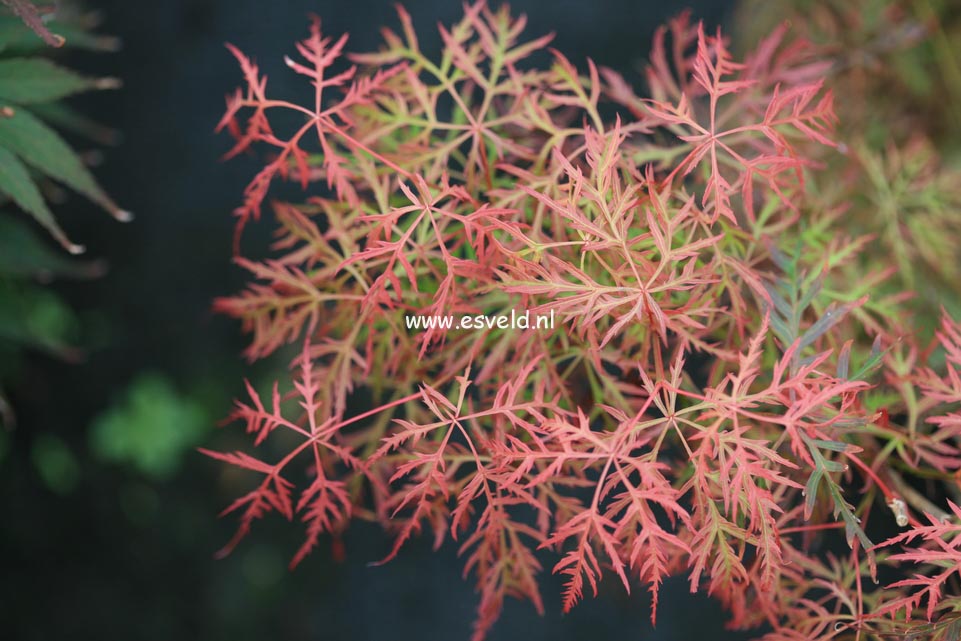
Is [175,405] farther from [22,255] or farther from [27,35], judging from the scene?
[27,35]

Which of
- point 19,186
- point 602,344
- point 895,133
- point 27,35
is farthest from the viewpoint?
point 895,133

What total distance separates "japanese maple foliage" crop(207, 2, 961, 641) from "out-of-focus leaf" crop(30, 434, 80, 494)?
81 centimetres

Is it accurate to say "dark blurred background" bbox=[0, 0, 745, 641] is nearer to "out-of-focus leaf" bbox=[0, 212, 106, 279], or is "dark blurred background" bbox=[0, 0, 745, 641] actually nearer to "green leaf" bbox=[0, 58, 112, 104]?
"out-of-focus leaf" bbox=[0, 212, 106, 279]

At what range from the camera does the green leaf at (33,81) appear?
547 millimetres

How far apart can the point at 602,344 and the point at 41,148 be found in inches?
17.6

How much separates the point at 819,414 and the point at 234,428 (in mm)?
923

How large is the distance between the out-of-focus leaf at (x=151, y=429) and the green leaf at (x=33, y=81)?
0.65 meters

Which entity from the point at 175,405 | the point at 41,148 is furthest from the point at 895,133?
the point at 175,405

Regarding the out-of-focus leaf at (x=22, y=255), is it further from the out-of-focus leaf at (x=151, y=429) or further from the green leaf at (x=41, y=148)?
the out-of-focus leaf at (x=151, y=429)

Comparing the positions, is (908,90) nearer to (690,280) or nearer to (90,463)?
(690,280)

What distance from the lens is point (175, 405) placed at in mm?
1127

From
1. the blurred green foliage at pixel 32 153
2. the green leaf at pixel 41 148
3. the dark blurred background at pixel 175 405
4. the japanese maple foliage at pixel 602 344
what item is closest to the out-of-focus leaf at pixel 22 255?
the blurred green foliage at pixel 32 153

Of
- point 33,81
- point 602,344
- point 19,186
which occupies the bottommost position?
point 602,344

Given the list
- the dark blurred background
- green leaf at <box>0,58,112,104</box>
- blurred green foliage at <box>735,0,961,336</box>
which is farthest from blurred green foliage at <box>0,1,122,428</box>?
blurred green foliage at <box>735,0,961,336</box>
